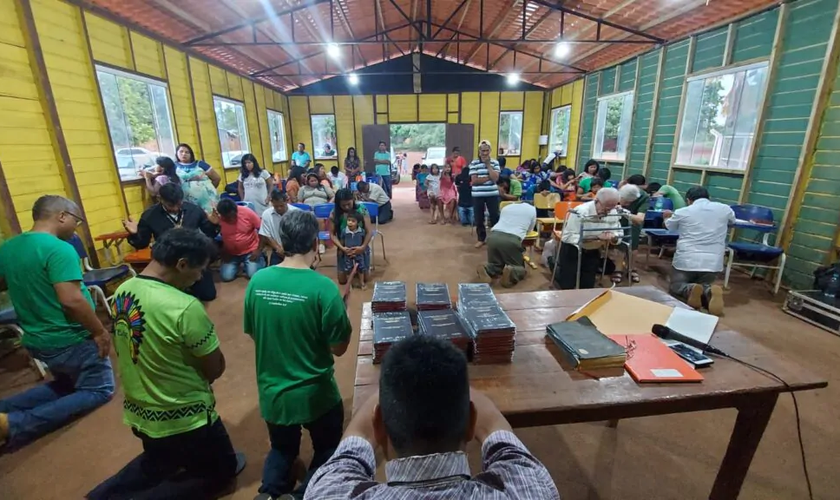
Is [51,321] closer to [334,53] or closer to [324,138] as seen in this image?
[334,53]

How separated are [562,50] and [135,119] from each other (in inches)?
336

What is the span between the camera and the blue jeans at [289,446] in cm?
159

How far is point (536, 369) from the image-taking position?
137cm

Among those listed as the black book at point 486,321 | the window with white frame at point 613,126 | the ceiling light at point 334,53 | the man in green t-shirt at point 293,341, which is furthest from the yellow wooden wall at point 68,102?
the window with white frame at point 613,126

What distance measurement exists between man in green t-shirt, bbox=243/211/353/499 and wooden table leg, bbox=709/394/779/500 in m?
1.60

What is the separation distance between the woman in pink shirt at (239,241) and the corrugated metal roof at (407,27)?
10.0 ft

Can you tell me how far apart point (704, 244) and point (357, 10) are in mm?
8010

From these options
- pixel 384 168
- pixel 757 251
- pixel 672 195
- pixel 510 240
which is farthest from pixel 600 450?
pixel 384 168

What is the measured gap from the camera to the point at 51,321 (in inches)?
83.0

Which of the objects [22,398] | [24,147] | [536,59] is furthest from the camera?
[536,59]

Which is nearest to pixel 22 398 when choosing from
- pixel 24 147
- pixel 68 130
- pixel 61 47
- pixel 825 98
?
pixel 24 147

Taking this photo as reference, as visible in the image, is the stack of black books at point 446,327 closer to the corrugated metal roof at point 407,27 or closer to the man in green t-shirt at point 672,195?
the man in green t-shirt at point 672,195

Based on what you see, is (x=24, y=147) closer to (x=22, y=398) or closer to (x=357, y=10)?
(x=22, y=398)

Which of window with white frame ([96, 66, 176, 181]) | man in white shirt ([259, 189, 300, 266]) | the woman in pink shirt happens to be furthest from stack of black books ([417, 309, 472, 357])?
window with white frame ([96, 66, 176, 181])
